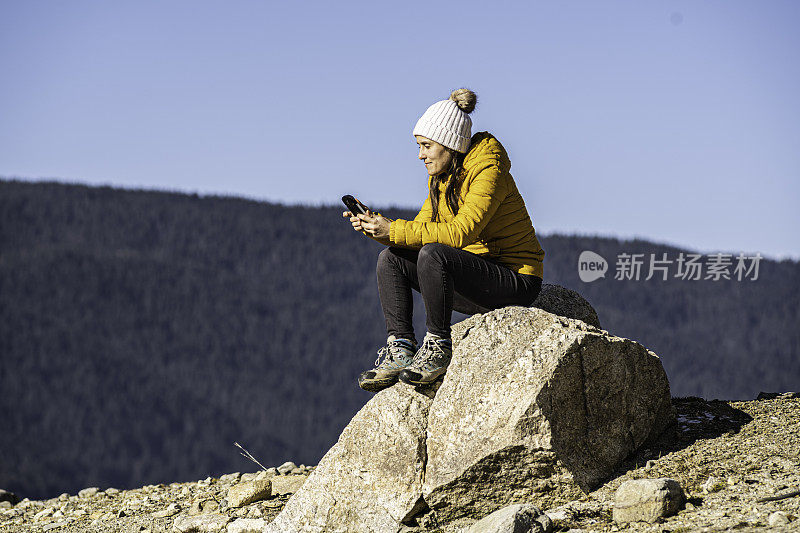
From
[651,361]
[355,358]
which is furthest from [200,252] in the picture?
[651,361]

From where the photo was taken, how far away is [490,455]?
504cm

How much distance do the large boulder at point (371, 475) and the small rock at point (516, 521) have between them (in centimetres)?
61

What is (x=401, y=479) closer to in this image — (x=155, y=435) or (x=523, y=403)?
(x=523, y=403)

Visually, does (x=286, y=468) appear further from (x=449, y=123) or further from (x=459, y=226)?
(x=449, y=123)

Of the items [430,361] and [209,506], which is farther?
[209,506]

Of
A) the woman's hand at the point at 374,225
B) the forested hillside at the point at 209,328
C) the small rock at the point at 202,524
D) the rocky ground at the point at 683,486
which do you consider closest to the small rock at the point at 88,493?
the rocky ground at the point at 683,486

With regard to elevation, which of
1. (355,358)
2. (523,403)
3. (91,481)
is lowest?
(91,481)

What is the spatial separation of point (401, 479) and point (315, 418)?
26.4 metres

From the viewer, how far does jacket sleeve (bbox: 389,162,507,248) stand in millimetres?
5336

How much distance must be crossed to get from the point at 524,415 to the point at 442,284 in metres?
1.01

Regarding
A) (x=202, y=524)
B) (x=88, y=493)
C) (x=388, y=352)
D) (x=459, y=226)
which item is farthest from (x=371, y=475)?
(x=88, y=493)

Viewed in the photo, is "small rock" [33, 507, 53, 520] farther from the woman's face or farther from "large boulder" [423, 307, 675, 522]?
the woman's face

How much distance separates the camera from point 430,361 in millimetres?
5453

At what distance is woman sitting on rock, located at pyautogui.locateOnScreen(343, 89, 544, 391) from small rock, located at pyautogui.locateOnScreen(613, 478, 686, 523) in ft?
4.87
